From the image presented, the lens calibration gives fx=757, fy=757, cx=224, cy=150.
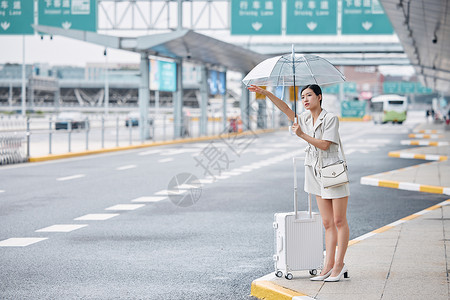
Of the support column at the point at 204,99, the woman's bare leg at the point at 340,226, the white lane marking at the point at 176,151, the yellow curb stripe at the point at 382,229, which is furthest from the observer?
the support column at the point at 204,99

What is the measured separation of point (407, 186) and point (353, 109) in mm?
85802

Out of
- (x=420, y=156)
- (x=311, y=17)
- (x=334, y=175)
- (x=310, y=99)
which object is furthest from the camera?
(x=311, y=17)

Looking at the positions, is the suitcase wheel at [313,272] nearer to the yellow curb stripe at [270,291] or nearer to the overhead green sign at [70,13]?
the yellow curb stripe at [270,291]

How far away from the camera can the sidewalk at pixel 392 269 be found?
242 inches

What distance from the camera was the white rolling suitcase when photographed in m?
6.66

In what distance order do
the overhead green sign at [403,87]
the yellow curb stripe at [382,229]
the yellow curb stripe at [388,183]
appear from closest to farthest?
the yellow curb stripe at [382,229], the yellow curb stripe at [388,183], the overhead green sign at [403,87]

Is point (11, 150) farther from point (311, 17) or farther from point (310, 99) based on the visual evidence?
point (311, 17)

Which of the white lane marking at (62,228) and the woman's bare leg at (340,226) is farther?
the white lane marking at (62,228)

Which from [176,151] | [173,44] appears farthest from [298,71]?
[173,44]

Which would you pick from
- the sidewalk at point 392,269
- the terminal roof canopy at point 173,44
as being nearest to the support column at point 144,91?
the terminal roof canopy at point 173,44

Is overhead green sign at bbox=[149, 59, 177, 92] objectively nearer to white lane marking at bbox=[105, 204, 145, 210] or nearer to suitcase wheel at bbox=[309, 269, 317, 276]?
white lane marking at bbox=[105, 204, 145, 210]

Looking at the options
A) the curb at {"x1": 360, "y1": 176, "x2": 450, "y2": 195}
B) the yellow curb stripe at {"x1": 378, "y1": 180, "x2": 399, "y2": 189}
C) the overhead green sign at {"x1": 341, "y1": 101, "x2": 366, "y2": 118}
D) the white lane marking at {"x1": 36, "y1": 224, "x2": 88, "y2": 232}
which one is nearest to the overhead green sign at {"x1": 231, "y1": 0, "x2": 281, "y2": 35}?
the curb at {"x1": 360, "y1": 176, "x2": 450, "y2": 195}

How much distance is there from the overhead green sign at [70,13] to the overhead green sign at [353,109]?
66.5m

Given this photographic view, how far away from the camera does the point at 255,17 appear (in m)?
38.5
